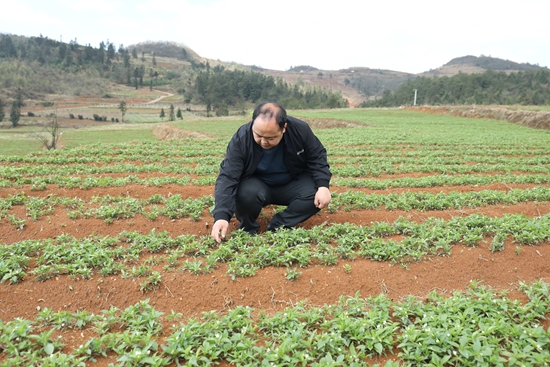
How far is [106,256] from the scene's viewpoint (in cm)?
386

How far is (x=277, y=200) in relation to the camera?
4832mm

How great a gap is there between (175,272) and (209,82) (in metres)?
82.2

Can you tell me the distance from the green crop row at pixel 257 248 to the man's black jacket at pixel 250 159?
0.53 m

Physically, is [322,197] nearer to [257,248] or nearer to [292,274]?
[257,248]

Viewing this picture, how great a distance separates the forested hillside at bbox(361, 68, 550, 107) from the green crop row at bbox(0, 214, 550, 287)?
53.7m

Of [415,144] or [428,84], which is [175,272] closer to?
[415,144]

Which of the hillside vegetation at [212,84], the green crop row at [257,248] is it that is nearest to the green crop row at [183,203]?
the green crop row at [257,248]

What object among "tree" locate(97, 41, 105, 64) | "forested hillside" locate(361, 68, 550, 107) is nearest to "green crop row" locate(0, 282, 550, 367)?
"forested hillside" locate(361, 68, 550, 107)

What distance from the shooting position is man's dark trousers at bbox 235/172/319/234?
14.4 feet

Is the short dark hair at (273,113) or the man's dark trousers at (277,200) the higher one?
the short dark hair at (273,113)

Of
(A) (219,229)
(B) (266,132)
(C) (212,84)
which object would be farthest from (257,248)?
(C) (212,84)

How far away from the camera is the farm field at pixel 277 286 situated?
259 centimetres

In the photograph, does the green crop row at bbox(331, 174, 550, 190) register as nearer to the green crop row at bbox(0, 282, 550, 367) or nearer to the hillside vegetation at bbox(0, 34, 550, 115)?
the green crop row at bbox(0, 282, 550, 367)

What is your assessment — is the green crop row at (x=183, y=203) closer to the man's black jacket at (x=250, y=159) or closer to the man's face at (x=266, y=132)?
the man's black jacket at (x=250, y=159)
